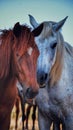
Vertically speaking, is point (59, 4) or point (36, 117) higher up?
point (59, 4)

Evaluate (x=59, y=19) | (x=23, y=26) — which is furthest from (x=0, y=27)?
(x=59, y=19)

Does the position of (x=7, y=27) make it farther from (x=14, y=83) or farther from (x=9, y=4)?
(x=14, y=83)

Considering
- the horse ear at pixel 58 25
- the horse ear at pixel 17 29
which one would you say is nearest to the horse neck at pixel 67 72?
the horse ear at pixel 58 25

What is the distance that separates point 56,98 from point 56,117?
110mm

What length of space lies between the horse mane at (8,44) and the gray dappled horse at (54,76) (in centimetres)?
6

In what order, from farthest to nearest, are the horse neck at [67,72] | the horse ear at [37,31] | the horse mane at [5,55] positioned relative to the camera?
the horse neck at [67,72] → the horse ear at [37,31] → the horse mane at [5,55]

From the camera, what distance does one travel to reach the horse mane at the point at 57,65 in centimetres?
181

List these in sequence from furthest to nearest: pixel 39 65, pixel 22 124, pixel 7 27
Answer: pixel 22 124, pixel 7 27, pixel 39 65

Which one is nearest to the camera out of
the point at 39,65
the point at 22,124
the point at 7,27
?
the point at 39,65

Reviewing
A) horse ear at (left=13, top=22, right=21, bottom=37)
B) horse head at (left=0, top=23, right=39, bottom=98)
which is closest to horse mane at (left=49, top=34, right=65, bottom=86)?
horse head at (left=0, top=23, right=39, bottom=98)

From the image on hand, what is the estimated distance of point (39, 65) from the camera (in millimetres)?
1711

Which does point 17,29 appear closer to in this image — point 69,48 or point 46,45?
point 46,45

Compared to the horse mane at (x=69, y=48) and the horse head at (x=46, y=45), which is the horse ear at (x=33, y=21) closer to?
the horse head at (x=46, y=45)

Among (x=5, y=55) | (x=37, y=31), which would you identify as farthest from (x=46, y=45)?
(x=5, y=55)
